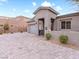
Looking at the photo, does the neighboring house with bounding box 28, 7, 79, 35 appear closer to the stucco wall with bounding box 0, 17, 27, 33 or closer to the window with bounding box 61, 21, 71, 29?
the window with bounding box 61, 21, 71, 29

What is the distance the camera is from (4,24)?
136 feet

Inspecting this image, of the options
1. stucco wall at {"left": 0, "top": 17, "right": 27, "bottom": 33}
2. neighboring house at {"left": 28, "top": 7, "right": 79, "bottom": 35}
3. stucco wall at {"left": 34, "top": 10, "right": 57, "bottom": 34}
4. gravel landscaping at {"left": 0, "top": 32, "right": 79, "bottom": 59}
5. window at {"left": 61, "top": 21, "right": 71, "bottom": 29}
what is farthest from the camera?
stucco wall at {"left": 0, "top": 17, "right": 27, "bottom": 33}

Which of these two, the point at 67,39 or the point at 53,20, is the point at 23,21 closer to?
the point at 53,20

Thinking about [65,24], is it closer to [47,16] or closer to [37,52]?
[47,16]

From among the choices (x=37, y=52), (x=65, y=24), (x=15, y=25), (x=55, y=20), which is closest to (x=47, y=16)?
(x=55, y=20)

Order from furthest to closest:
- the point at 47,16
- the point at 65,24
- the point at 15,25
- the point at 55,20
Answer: the point at 15,25
the point at 55,20
the point at 47,16
the point at 65,24

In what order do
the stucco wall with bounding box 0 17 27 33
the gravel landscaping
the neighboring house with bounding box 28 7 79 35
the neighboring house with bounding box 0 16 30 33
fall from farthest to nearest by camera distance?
the stucco wall with bounding box 0 17 27 33, the neighboring house with bounding box 0 16 30 33, the neighboring house with bounding box 28 7 79 35, the gravel landscaping

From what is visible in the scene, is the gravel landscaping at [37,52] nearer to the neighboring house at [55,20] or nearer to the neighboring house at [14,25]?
the neighboring house at [55,20]

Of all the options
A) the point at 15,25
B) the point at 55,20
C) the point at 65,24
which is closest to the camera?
the point at 65,24

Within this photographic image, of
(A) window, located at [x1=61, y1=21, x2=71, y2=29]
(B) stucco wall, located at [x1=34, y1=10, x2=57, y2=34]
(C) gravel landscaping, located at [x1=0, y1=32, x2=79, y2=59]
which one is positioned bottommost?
(C) gravel landscaping, located at [x1=0, y1=32, x2=79, y2=59]

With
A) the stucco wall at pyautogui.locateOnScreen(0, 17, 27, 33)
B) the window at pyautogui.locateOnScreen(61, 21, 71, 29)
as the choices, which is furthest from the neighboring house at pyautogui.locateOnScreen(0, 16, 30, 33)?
the window at pyautogui.locateOnScreen(61, 21, 71, 29)

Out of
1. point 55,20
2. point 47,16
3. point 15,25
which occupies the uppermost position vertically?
point 47,16

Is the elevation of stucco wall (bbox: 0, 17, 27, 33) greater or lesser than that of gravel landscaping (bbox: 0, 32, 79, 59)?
greater

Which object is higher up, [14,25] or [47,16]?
[47,16]
